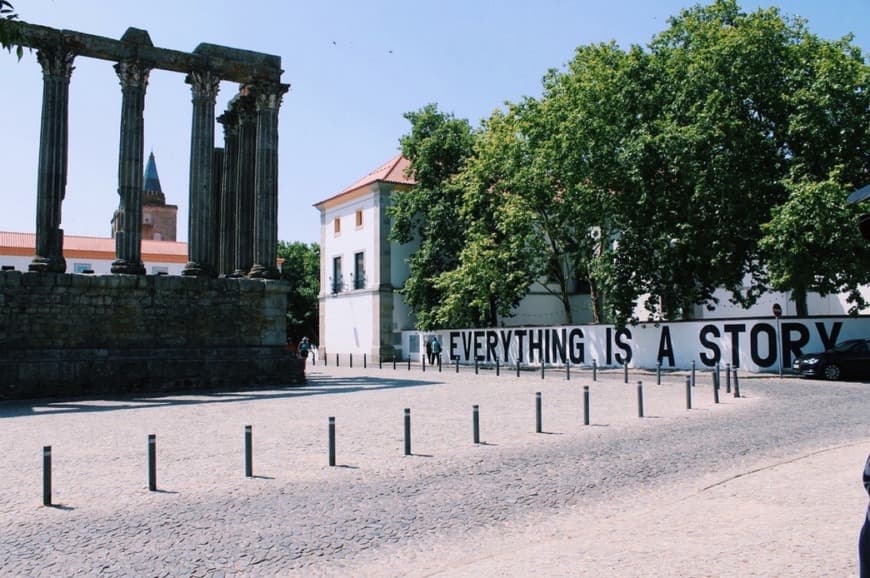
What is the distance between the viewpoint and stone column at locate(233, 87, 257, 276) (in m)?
30.8

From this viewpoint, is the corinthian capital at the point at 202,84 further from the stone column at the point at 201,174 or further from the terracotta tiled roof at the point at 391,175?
the terracotta tiled roof at the point at 391,175

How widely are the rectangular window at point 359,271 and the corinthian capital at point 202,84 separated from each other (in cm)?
2275

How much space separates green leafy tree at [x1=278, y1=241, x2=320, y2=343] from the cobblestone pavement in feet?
169

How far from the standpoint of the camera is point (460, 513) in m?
7.49

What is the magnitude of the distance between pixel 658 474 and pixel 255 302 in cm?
2100

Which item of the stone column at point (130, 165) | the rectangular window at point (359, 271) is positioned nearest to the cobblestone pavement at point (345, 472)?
the stone column at point (130, 165)

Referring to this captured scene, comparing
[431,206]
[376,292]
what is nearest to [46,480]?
[431,206]

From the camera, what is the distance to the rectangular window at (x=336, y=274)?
171 feet

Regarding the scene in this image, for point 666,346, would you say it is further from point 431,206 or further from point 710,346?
point 431,206

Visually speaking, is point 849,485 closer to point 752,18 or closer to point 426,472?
point 426,472

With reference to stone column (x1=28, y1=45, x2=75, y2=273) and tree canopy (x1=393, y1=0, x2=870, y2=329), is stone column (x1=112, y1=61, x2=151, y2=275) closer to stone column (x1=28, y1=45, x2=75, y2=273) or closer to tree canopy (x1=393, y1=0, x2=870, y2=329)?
stone column (x1=28, y1=45, x2=75, y2=273)

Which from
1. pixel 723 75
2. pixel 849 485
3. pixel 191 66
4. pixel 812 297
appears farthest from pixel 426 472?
pixel 812 297

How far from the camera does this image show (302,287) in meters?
72.7

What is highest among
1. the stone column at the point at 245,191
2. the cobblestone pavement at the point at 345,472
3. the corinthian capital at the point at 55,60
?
the corinthian capital at the point at 55,60
